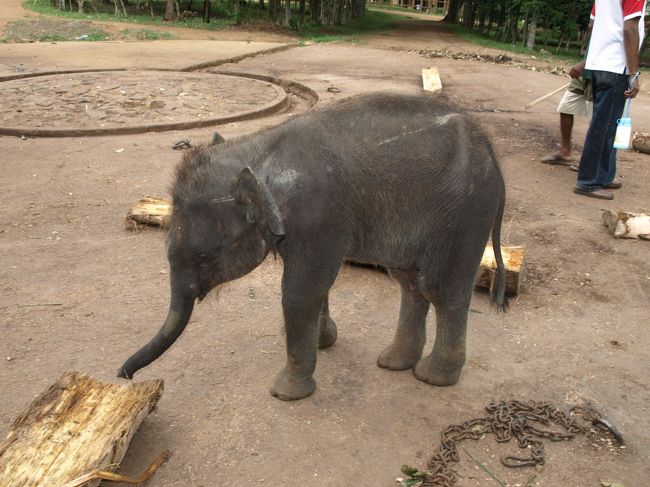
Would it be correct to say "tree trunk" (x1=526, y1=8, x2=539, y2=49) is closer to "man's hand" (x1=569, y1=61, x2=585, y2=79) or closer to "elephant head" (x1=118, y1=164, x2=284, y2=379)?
"man's hand" (x1=569, y1=61, x2=585, y2=79)

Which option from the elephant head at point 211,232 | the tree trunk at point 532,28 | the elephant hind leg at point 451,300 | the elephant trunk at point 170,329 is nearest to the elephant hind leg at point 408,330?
the elephant hind leg at point 451,300

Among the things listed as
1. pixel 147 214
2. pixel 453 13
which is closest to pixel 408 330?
pixel 147 214

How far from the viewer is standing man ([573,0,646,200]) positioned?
19.1ft

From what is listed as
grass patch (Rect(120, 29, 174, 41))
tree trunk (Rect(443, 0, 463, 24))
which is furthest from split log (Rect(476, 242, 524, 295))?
tree trunk (Rect(443, 0, 463, 24))

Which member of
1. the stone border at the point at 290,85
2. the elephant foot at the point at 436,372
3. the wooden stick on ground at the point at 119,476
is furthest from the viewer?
the stone border at the point at 290,85

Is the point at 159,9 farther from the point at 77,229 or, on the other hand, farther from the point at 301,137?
the point at 301,137

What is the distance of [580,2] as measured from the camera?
86.8 ft

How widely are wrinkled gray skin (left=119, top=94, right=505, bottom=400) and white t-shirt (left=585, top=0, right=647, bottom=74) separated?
11.8 ft

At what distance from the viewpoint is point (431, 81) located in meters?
12.1

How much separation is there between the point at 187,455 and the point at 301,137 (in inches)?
63.4

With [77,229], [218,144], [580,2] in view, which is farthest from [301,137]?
[580,2]

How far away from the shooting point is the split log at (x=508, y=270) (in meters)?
4.39

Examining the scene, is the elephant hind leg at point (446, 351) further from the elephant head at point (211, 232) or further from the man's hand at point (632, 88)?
the man's hand at point (632, 88)

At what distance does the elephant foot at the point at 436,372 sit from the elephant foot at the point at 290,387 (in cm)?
65
